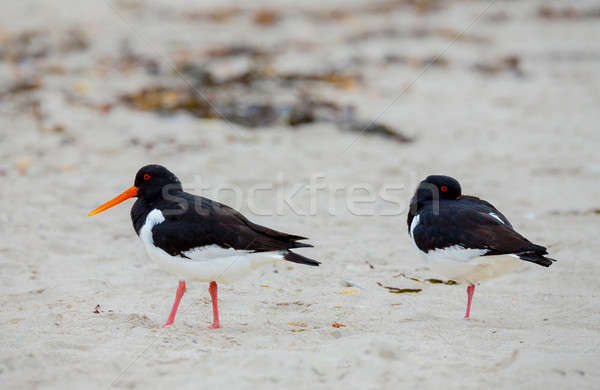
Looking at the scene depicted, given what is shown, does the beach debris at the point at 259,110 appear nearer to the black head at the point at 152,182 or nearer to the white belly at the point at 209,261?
the black head at the point at 152,182

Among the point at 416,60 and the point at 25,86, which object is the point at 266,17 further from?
the point at 25,86

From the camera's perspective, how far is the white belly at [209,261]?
502 centimetres

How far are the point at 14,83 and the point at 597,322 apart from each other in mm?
11377

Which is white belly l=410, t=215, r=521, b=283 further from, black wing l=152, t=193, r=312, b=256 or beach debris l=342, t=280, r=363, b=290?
black wing l=152, t=193, r=312, b=256

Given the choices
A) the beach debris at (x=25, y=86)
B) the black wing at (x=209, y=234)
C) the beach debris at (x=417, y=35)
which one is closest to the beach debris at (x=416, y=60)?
the beach debris at (x=417, y=35)

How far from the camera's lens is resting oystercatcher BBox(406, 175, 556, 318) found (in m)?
5.05

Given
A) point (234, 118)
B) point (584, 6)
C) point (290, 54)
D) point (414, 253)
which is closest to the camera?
point (414, 253)

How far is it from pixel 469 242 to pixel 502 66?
11.1m

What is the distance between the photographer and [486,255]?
5.11m

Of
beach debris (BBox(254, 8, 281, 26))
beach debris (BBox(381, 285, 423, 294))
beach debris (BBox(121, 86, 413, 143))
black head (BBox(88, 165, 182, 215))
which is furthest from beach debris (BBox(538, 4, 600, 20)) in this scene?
black head (BBox(88, 165, 182, 215))

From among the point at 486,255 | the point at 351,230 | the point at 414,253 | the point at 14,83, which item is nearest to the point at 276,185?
the point at 351,230

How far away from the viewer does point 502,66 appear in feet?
50.0

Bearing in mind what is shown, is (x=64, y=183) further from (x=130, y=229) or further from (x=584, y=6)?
(x=584, y=6)

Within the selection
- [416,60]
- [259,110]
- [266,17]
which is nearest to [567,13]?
[416,60]
